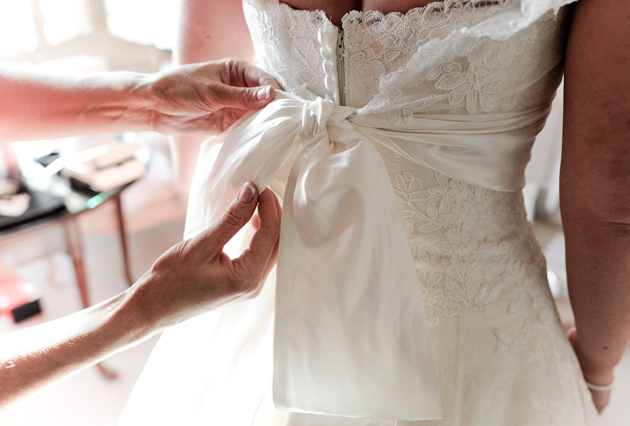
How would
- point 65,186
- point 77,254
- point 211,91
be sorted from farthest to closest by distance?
point 77,254
point 65,186
point 211,91

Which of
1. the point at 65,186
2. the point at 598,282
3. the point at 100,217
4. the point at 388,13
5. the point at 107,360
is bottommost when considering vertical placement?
the point at 107,360

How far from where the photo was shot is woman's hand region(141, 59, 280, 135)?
0.71 metres

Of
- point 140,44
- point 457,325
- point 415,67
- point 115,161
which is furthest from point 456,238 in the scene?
point 140,44

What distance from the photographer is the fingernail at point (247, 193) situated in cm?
61

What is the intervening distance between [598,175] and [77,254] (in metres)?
1.72

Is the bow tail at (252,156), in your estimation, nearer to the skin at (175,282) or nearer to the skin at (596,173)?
the skin at (175,282)

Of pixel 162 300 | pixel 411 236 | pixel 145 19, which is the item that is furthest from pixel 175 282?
pixel 145 19

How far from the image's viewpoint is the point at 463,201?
669 millimetres

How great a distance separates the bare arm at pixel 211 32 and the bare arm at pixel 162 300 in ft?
1.40

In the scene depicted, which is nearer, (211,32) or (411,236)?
(411,236)

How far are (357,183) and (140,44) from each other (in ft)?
8.85

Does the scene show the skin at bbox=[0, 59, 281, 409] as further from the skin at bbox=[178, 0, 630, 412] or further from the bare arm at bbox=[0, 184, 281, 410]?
the skin at bbox=[178, 0, 630, 412]

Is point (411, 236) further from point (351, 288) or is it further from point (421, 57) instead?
point (421, 57)

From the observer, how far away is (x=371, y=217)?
0.57m
